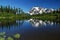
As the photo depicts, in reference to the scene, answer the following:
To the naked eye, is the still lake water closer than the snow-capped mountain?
Yes

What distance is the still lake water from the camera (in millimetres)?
3859

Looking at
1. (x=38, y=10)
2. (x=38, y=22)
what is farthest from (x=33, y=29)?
(x=38, y=10)

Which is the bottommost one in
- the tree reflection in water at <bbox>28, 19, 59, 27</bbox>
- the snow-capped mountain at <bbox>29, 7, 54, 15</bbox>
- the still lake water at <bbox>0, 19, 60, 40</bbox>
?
A: the still lake water at <bbox>0, 19, 60, 40</bbox>

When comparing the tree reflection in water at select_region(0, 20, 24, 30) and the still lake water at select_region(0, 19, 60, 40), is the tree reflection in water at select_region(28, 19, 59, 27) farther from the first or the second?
the tree reflection in water at select_region(0, 20, 24, 30)

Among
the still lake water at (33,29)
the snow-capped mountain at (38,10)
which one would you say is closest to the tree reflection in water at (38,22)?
the still lake water at (33,29)

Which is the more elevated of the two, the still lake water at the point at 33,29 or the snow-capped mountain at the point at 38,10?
the snow-capped mountain at the point at 38,10

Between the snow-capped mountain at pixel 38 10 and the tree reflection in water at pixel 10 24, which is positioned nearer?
the tree reflection in water at pixel 10 24

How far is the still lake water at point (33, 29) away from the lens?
3859 mm

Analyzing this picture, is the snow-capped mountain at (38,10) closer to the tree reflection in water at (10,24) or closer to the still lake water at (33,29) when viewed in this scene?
the still lake water at (33,29)

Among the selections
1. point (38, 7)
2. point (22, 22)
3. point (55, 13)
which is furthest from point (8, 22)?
point (55, 13)

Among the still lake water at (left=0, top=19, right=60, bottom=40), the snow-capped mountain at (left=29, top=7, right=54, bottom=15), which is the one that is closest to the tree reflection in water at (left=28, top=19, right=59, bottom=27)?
the still lake water at (left=0, top=19, right=60, bottom=40)

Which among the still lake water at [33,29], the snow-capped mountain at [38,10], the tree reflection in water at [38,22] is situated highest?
the snow-capped mountain at [38,10]

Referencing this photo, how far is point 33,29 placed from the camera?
12.9 ft

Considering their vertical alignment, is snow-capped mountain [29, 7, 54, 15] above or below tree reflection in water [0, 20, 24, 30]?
above
